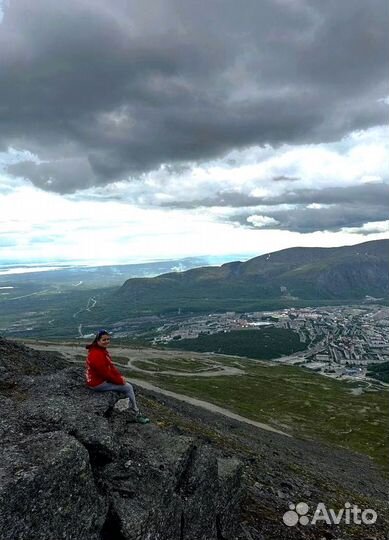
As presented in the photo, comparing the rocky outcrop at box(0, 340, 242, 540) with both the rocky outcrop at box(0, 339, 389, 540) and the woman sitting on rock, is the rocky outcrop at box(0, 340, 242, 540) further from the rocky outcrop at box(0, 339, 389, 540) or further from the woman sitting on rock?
the woman sitting on rock

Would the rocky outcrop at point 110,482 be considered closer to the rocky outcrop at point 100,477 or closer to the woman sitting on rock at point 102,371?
the rocky outcrop at point 100,477

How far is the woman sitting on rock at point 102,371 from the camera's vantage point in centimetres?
2462

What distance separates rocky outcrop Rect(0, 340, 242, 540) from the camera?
572 inches

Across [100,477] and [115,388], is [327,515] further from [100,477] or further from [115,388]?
[100,477]

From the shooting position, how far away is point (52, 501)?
581 inches

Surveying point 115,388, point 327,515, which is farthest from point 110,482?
point 327,515

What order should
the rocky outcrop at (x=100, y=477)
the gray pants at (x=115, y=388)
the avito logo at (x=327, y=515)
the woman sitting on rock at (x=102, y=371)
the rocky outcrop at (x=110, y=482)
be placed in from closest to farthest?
the rocky outcrop at (x=100, y=477)
the rocky outcrop at (x=110, y=482)
the woman sitting on rock at (x=102, y=371)
the avito logo at (x=327, y=515)
the gray pants at (x=115, y=388)

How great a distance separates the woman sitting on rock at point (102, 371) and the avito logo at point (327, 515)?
11002mm

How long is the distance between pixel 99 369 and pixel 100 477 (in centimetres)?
831

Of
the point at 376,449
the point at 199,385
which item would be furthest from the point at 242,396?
the point at 376,449

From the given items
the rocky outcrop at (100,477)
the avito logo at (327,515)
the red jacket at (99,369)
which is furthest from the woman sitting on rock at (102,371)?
the avito logo at (327,515)

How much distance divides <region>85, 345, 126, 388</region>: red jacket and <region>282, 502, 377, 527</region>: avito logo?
45.0 feet

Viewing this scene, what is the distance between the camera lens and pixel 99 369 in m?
25.2

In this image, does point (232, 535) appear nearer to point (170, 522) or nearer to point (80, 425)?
point (170, 522)
